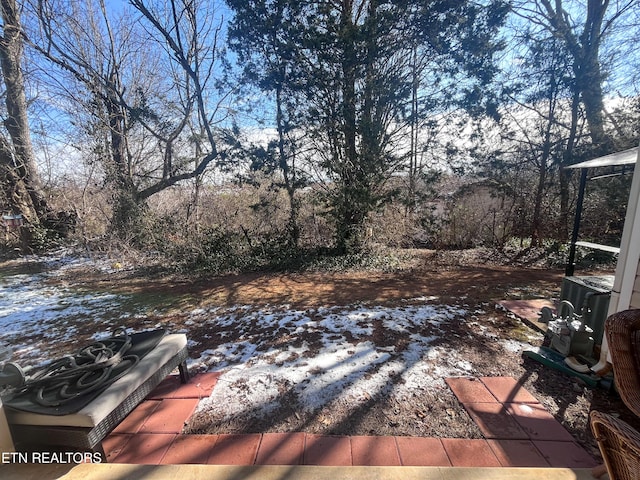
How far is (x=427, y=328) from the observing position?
2.88 metres

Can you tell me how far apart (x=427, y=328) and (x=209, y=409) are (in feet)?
7.12

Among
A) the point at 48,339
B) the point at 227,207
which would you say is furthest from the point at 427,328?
the point at 227,207

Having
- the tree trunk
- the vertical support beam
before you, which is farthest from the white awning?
the tree trunk

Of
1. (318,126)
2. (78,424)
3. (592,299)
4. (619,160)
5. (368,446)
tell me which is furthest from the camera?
(318,126)

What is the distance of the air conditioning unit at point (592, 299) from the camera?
2.28m

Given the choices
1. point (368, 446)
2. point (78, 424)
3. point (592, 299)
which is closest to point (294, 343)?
point (368, 446)

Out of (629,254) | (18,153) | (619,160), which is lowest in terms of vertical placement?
(629,254)

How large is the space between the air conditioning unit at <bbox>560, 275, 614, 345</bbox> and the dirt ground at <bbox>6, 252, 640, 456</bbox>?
0.52 m

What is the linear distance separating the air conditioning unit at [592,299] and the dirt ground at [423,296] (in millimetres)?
519

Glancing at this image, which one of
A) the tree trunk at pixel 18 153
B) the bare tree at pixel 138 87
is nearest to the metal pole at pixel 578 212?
the bare tree at pixel 138 87

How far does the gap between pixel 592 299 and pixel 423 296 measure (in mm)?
1841

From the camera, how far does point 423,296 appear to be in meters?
3.97

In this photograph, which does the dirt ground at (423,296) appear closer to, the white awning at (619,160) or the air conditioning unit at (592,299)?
the air conditioning unit at (592,299)

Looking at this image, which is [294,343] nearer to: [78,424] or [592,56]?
[78,424]
